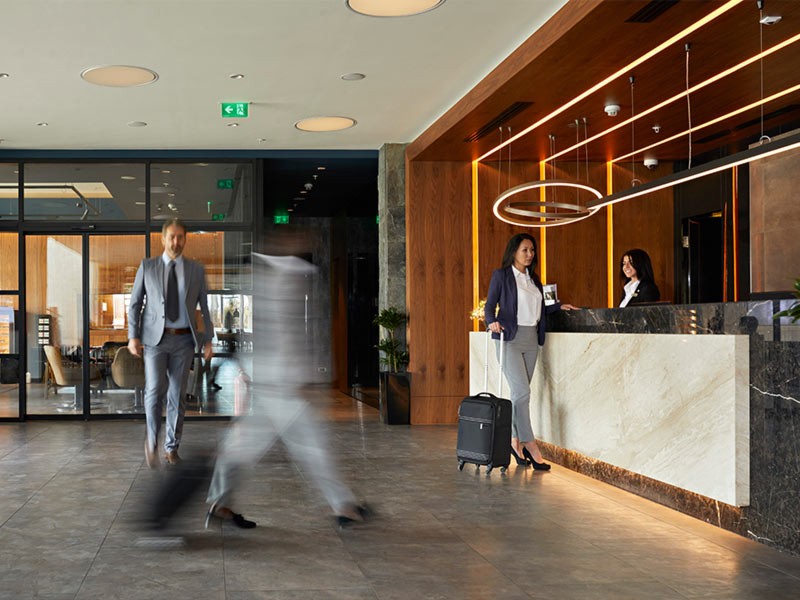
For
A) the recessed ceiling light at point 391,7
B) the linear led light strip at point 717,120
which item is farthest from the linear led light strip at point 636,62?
the recessed ceiling light at point 391,7

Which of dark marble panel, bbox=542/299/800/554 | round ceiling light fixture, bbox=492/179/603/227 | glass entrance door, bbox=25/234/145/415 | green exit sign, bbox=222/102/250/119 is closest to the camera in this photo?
dark marble panel, bbox=542/299/800/554

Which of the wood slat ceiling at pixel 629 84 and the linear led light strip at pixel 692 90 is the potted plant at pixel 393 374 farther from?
the linear led light strip at pixel 692 90

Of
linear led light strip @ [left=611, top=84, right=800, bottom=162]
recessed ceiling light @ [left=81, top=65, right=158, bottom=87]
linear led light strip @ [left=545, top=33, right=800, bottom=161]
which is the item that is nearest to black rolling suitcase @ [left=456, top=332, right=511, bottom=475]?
linear led light strip @ [left=545, top=33, right=800, bottom=161]

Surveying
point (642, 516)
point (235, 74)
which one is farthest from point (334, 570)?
point (235, 74)

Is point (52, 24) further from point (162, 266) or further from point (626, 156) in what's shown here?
point (626, 156)

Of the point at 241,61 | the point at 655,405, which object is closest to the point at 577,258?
the point at 241,61

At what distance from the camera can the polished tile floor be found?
10.7 feet

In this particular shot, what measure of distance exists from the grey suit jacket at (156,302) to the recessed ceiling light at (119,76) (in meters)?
2.27

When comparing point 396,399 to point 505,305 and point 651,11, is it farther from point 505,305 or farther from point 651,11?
point 651,11

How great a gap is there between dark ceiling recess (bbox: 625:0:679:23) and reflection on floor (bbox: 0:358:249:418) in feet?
21.7

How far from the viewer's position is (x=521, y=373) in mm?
6133

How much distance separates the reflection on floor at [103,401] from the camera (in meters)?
9.80

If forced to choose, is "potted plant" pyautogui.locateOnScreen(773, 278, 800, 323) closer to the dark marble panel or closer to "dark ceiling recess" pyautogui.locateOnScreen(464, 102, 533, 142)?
the dark marble panel

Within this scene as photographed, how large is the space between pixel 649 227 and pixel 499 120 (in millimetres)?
3443
